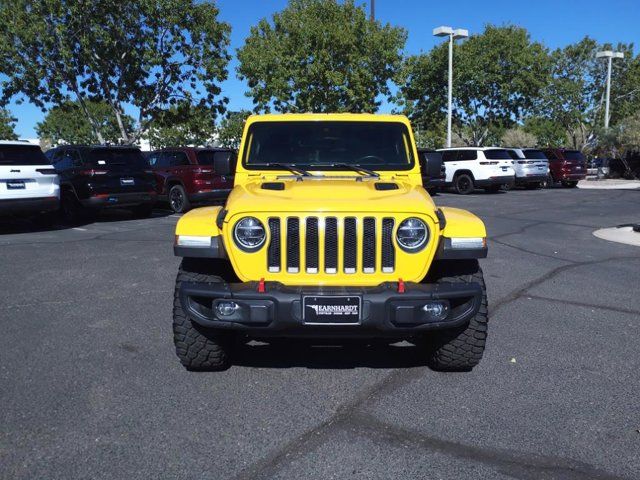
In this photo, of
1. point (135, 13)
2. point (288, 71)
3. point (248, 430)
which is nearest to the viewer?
point (248, 430)

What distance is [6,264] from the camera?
Answer: 778 centimetres

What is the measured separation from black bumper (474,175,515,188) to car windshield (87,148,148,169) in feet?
43.0

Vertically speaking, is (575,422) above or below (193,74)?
below

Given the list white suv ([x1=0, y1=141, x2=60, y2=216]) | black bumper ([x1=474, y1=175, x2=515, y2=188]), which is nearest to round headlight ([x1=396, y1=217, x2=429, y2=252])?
white suv ([x1=0, y1=141, x2=60, y2=216])

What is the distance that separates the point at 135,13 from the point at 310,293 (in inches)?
816

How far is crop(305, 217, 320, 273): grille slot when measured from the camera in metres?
3.50

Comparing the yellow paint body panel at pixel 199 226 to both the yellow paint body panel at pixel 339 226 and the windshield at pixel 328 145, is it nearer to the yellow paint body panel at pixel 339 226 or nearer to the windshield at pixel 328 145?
the yellow paint body panel at pixel 339 226

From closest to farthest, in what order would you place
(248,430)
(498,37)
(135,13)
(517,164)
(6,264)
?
(248,430) < (6,264) < (135,13) < (517,164) < (498,37)

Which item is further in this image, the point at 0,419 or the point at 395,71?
the point at 395,71

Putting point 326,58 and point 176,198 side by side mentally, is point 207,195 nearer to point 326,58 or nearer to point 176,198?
point 176,198

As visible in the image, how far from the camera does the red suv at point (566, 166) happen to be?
82.3 ft

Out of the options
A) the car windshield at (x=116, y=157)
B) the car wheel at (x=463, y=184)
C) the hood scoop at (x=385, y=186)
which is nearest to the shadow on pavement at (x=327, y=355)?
the hood scoop at (x=385, y=186)

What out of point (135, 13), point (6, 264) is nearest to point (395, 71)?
point (135, 13)

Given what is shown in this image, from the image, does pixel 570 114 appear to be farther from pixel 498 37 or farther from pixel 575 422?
pixel 575 422
